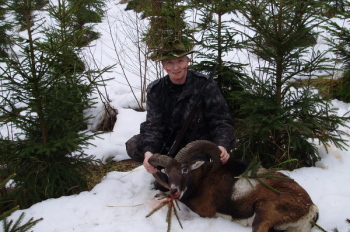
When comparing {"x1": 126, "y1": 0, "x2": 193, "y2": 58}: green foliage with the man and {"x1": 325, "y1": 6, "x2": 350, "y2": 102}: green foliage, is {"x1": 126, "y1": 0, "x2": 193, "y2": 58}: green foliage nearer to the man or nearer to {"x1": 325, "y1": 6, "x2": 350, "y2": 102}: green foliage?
the man

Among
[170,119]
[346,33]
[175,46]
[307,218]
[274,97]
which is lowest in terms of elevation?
[307,218]

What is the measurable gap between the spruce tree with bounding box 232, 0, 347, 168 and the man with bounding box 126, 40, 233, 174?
1.42 feet

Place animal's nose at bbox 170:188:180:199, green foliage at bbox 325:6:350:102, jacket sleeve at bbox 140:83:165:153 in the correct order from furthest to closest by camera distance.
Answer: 1. green foliage at bbox 325:6:350:102
2. jacket sleeve at bbox 140:83:165:153
3. animal's nose at bbox 170:188:180:199

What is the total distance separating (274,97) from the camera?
4.42m

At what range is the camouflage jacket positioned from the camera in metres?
4.10

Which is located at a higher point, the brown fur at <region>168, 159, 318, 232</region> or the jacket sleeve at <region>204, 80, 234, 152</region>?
the jacket sleeve at <region>204, 80, 234, 152</region>

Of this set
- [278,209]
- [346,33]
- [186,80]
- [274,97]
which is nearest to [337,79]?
[346,33]

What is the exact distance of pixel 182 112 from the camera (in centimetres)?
422

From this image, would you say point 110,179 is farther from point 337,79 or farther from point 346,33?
point 337,79

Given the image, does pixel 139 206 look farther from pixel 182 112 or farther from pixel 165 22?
pixel 165 22

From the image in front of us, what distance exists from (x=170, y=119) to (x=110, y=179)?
140 centimetres

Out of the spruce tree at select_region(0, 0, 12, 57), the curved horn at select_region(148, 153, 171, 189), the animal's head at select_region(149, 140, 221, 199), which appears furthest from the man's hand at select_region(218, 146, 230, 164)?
the spruce tree at select_region(0, 0, 12, 57)

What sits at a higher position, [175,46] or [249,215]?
[175,46]

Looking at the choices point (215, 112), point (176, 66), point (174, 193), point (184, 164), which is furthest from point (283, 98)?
point (174, 193)
